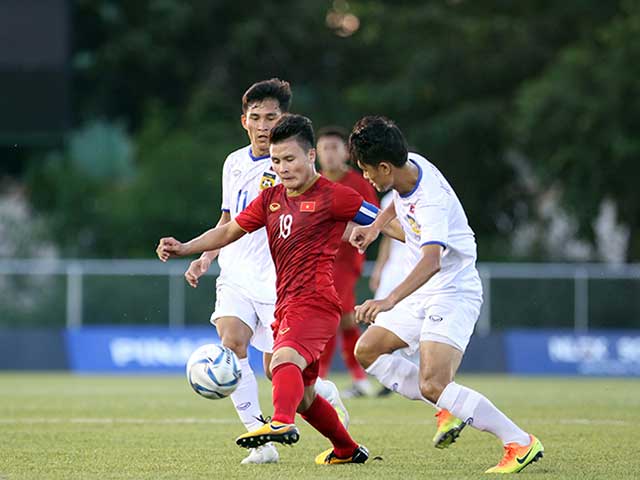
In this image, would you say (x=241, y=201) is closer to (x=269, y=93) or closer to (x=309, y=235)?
(x=269, y=93)

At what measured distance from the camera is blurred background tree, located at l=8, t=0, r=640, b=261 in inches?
1041

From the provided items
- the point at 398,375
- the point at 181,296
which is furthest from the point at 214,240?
the point at 181,296

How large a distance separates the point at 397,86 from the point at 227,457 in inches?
901

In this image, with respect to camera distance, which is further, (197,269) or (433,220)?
(197,269)

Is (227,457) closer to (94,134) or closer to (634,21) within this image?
(634,21)

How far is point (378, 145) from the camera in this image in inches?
298

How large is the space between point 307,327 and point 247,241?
141cm

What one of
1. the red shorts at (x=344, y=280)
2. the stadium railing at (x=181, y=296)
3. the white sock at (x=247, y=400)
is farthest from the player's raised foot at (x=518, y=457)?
the stadium railing at (x=181, y=296)

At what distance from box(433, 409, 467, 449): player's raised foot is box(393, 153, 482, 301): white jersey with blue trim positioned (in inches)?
31.5

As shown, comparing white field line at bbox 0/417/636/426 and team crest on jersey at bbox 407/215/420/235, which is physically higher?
team crest on jersey at bbox 407/215/420/235

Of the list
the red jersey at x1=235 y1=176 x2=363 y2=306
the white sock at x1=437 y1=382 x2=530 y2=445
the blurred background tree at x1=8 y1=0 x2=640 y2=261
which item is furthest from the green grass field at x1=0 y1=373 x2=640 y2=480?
the blurred background tree at x1=8 y1=0 x2=640 y2=261

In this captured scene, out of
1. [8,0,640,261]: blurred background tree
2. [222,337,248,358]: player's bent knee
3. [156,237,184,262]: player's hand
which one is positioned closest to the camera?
[156,237,184,262]: player's hand

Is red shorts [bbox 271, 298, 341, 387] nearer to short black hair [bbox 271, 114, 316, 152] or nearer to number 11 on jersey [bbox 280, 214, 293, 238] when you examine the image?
number 11 on jersey [bbox 280, 214, 293, 238]

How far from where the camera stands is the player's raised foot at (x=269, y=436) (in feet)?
22.4
